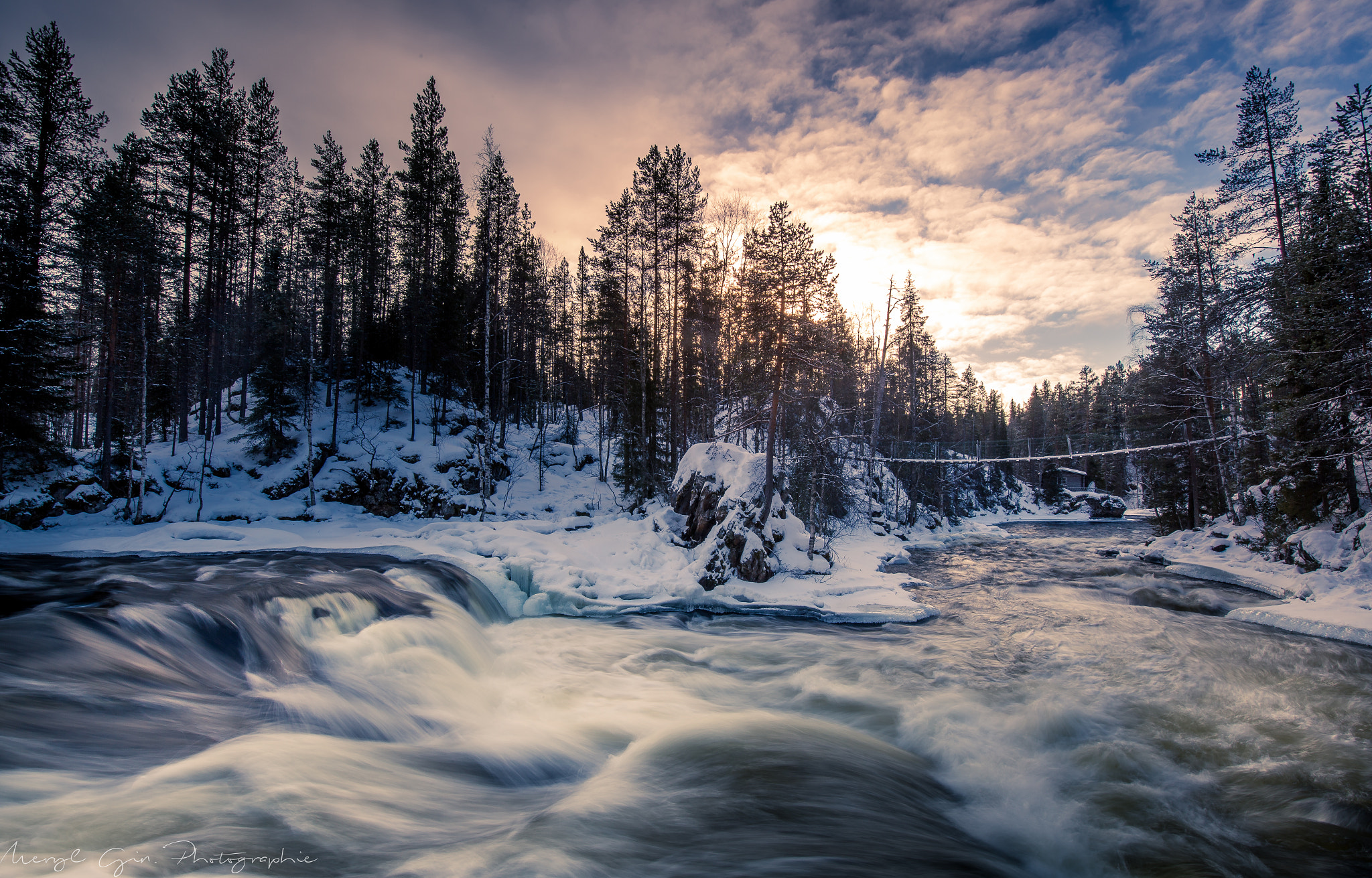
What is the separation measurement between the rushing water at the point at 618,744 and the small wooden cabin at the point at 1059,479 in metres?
54.7

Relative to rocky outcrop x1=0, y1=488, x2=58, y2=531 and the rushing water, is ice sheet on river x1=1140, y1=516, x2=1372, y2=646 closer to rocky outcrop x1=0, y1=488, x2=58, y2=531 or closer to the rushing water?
the rushing water

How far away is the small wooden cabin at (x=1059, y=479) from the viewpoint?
54844mm

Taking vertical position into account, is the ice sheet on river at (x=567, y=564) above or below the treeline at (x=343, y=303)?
below

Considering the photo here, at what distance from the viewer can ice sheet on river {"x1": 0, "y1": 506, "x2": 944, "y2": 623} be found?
11.5 meters

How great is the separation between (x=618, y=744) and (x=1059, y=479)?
67848 millimetres

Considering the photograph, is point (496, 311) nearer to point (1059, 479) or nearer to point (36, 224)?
point (36, 224)

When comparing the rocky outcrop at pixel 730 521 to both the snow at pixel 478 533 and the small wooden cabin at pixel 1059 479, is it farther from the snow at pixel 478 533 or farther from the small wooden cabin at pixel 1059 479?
the small wooden cabin at pixel 1059 479

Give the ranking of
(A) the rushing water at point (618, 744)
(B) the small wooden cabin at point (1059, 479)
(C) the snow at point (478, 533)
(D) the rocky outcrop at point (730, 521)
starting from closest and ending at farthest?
(A) the rushing water at point (618, 744)
(C) the snow at point (478, 533)
(D) the rocky outcrop at point (730, 521)
(B) the small wooden cabin at point (1059, 479)


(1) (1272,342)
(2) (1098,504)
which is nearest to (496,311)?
(1) (1272,342)

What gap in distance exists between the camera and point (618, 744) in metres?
5.52

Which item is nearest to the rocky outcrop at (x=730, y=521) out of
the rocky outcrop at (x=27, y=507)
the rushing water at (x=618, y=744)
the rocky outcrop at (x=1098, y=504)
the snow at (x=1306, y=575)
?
the rushing water at (x=618, y=744)

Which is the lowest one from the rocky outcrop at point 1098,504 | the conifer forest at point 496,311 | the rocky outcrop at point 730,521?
the rocky outcrop at point 1098,504

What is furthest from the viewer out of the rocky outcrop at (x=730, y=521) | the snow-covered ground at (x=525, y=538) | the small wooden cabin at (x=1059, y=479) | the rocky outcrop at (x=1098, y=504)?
the small wooden cabin at (x=1059, y=479)

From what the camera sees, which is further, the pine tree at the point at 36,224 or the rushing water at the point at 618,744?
the pine tree at the point at 36,224
